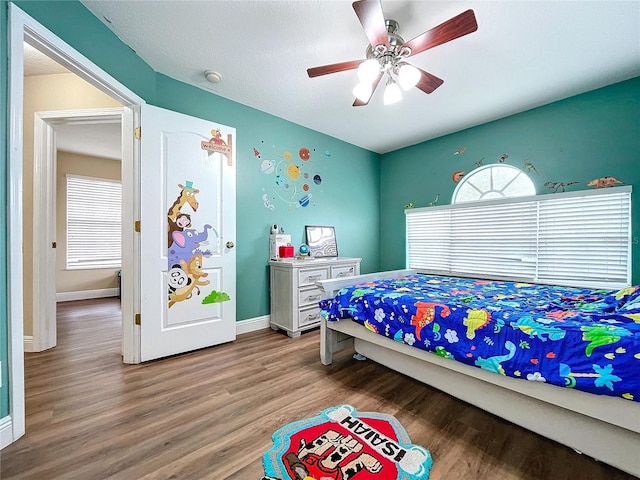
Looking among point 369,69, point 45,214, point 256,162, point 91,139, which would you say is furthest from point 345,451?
point 91,139

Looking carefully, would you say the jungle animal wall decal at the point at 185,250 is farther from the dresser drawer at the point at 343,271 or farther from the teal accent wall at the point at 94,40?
the dresser drawer at the point at 343,271

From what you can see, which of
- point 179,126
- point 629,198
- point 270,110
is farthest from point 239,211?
point 629,198

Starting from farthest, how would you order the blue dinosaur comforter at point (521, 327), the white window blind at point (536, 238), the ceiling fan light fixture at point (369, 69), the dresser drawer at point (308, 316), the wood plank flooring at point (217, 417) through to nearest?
1. the dresser drawer at point (308, 316)
2. the white window blind at point (536, 238)
3. the ceiling fan light fixture at point (369, 69)
4. the wood plank flooring at point (217, 417)
5. the blue dinosaur comforter at point (521, 327)

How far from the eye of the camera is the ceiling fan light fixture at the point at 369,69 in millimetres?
1703

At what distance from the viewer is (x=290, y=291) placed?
9.46 ft

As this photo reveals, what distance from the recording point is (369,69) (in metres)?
1.73

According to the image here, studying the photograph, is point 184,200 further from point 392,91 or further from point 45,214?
point 392,91

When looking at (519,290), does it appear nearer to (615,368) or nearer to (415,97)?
(615,368)

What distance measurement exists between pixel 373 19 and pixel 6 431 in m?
2.95

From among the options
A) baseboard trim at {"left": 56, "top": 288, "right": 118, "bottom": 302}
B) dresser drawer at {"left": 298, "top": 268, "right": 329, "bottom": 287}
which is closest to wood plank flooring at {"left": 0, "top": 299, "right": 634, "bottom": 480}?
dresser drawer at {"left": 298, "top": 268, "right": 329, "bottom": 287}

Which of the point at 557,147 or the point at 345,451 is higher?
the point at 557,147

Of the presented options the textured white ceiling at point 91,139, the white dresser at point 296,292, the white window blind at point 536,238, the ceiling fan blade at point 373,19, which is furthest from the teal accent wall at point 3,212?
the white window blind at point 536,238

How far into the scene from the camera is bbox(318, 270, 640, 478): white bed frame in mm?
1089

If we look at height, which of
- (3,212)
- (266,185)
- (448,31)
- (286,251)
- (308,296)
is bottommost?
(308,296)
